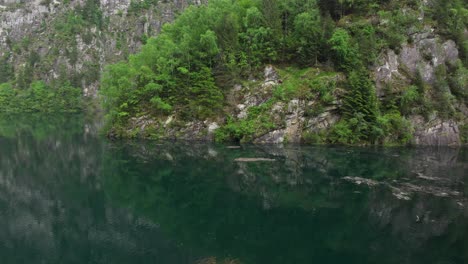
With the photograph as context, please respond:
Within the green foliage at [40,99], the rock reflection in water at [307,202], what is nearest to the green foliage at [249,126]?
the rock reflection in water at [307,202]

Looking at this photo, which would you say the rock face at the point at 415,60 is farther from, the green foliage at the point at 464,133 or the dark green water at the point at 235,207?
the dark green water at the point at 235,207

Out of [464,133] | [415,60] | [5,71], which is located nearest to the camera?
[464,133]

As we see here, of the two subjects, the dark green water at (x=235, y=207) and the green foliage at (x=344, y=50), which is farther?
the green foliage at (x=344, y=50)

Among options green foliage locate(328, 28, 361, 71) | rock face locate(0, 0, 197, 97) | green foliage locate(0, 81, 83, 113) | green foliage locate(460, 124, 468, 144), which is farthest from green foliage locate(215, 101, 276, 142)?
rock face locate(0, 0, 197, 97)

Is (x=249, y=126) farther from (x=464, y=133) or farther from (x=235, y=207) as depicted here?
(x=464, y=133)

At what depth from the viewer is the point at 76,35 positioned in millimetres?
174750

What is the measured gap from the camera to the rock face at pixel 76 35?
16533cm

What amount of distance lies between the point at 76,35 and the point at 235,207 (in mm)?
173864

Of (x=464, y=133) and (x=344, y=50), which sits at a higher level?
(x=344, y=50)

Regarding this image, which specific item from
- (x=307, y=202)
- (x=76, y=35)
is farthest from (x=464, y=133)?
(x=76, y=35)

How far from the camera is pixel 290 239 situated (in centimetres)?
2391

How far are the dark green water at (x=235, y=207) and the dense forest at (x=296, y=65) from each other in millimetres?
8361

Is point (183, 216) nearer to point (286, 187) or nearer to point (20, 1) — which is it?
point (286, 187)

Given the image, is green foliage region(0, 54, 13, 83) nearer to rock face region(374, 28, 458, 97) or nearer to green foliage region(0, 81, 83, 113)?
green foliage region(0, 81, 83, 113)
